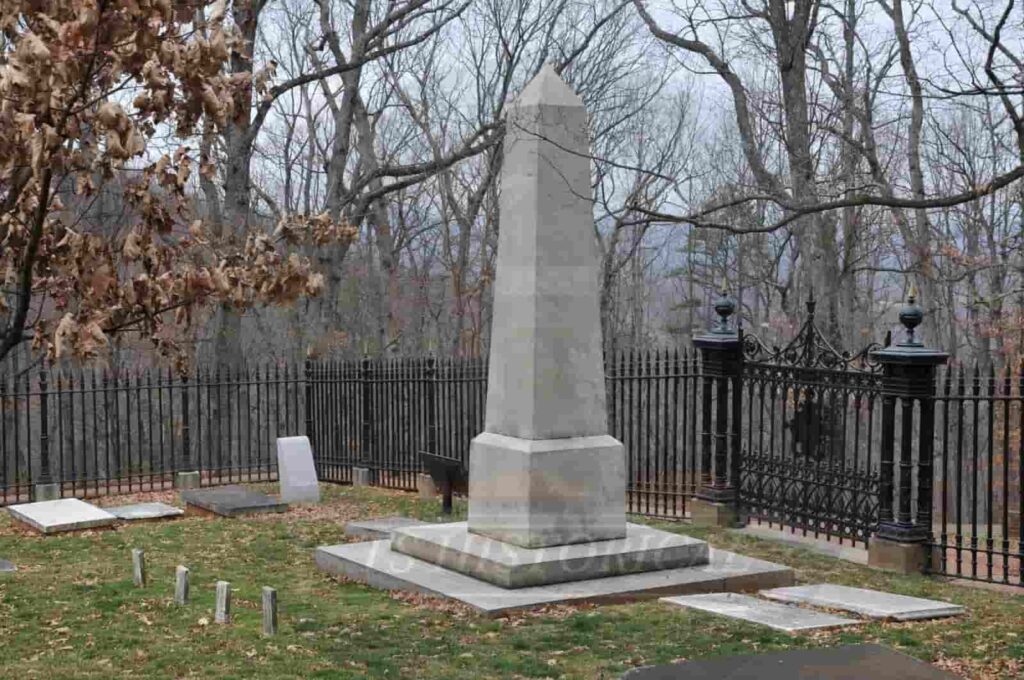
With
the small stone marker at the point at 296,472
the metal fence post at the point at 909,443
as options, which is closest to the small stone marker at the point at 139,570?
the small stone marker at the point at 296,472

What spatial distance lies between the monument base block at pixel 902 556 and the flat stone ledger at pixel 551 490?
2685 millimetres

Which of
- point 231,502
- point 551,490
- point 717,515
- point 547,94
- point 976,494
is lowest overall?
point 231,502

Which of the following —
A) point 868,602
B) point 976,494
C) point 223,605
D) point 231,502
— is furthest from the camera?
point 231,502

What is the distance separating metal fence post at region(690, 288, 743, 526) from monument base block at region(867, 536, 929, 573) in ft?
7.53

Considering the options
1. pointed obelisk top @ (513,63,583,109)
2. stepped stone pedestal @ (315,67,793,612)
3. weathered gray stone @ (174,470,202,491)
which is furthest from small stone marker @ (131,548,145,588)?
weathered gray stone @ (174,470,202,491)

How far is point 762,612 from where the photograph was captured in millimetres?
7578

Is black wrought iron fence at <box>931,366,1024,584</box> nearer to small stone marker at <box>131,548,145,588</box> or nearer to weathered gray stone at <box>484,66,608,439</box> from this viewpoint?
weathered gray stone at <box>484,66,608,439</box>

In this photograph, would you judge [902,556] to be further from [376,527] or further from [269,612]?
[269,612]

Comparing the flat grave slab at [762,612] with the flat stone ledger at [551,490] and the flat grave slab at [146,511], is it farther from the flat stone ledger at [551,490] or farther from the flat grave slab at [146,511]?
the flat grave slab at [146,511]

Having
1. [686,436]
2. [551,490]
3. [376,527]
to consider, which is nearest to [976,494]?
[686,436]

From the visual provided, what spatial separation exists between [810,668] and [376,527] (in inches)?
293

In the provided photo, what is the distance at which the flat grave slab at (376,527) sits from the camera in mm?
11367

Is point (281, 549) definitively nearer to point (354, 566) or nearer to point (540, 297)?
point (354, 566)

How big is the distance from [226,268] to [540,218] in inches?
162
